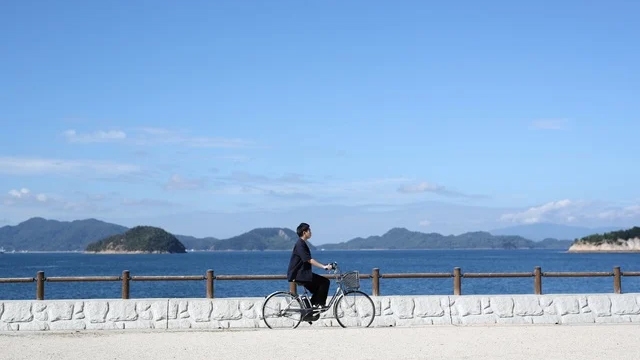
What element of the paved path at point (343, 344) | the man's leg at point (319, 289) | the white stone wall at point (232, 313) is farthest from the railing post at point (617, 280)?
the man's leg at point (319, 289)

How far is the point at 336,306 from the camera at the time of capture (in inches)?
630

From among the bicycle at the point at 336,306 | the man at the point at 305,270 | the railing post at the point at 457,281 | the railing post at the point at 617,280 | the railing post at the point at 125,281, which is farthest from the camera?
the railing post at the point at 617,280

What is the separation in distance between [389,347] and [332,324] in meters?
3.65

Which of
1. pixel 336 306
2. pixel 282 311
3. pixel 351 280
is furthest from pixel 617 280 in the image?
pixel 282 311

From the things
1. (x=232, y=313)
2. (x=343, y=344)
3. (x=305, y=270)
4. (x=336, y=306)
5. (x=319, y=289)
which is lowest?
(x=343, y=344)

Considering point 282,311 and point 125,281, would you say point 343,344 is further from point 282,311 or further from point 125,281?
point 125,281

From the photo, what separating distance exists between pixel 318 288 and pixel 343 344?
2.44m

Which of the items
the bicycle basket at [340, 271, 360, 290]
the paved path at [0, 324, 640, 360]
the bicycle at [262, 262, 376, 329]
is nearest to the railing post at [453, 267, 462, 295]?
the paved path at [0, 324, 640, 360]

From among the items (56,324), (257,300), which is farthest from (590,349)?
(56,324)

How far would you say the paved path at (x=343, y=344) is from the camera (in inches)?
482

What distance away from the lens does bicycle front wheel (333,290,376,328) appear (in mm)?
16078

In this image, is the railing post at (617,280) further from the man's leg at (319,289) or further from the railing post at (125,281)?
the railing post at (125,281)

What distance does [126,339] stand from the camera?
14484mm

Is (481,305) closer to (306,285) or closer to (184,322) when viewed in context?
(306,285)
